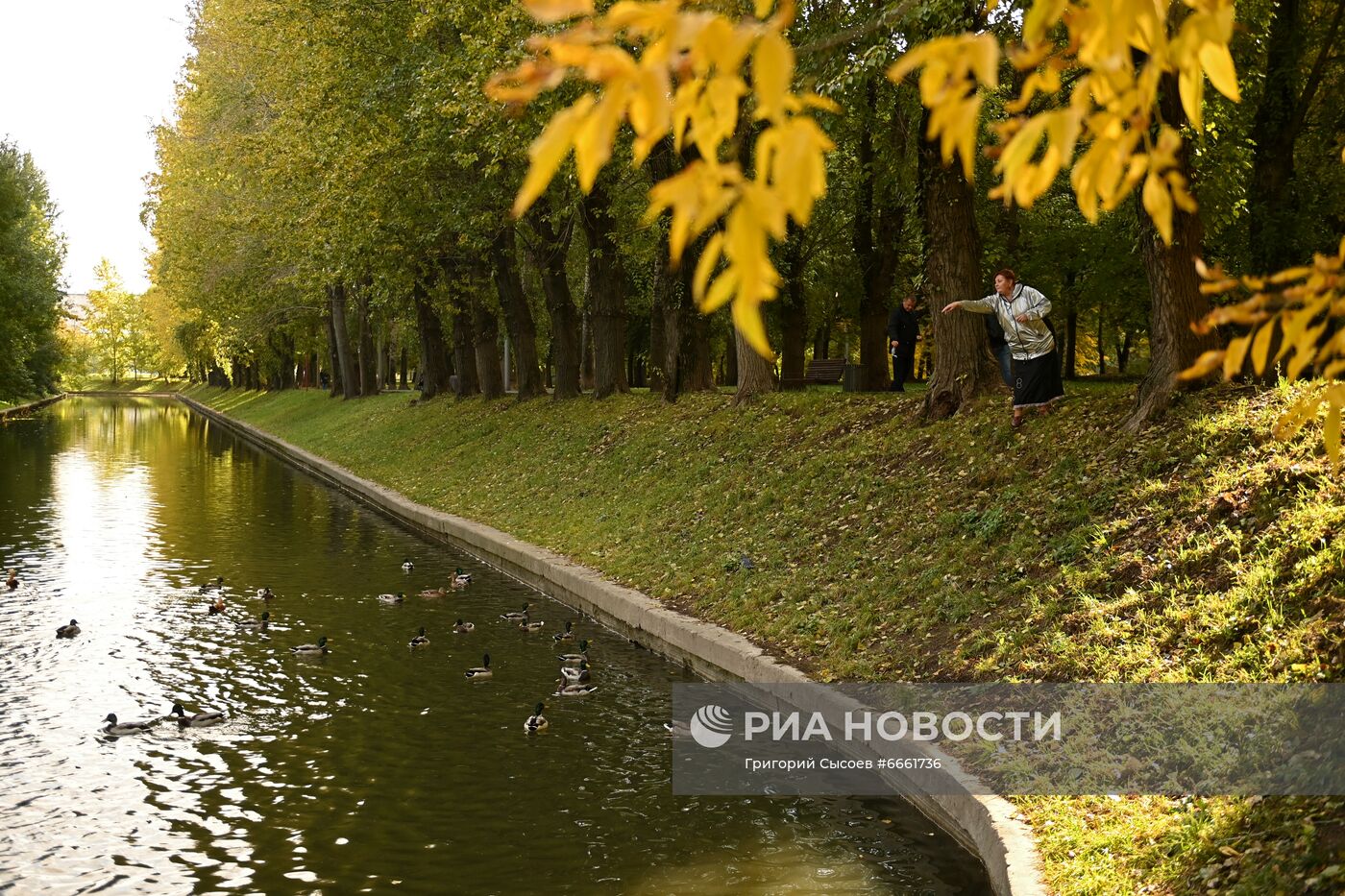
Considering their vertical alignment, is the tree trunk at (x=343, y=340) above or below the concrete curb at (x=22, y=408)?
above

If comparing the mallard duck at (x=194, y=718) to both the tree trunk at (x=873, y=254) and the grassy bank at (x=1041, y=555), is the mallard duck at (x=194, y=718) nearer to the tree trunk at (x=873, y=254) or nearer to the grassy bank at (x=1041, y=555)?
the grassy bank at (x=1041, y=555)

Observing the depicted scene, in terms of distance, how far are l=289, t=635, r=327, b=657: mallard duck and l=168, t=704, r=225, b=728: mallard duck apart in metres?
2.31

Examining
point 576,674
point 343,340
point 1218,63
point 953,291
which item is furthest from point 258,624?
point 343,340

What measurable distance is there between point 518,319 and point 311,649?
68.7ft

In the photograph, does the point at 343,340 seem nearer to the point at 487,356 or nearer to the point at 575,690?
the point at 487,356

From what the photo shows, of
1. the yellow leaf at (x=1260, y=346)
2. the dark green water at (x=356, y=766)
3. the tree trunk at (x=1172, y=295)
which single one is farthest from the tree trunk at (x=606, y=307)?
the yellow leaf at (x=1260, y=346)

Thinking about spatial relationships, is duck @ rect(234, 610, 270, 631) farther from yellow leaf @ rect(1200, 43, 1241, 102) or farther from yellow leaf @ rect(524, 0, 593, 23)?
yellow leaf @ rect(1200, 43, 1241, 102)

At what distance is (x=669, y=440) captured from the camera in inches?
858

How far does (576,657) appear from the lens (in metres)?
12.4

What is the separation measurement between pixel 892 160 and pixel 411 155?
11.2 meters

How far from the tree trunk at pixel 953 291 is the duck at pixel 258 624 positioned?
8314 mm

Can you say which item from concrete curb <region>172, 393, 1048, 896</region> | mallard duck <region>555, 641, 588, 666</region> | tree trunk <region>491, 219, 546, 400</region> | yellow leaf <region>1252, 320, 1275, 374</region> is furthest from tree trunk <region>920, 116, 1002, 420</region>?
tree trunk <region>491, 219, 546, 400</region>

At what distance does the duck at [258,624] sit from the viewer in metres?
14.3

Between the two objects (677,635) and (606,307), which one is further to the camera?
(606,307)
